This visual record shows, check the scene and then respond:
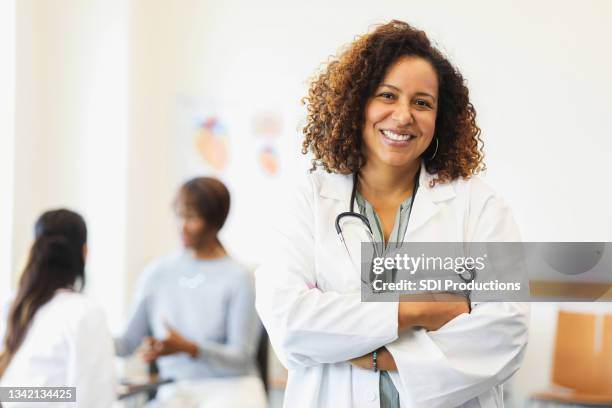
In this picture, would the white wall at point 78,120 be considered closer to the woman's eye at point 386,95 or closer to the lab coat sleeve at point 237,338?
the lab coat sleeve at point 237,338

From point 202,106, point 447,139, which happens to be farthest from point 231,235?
point 447,139

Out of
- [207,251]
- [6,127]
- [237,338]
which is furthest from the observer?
[6,127]

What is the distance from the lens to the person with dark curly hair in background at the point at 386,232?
4.92 ft

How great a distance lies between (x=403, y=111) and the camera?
5.14 ft

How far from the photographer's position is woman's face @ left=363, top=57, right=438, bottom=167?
158cm

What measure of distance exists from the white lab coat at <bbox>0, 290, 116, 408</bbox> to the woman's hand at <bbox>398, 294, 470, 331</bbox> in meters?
0.82

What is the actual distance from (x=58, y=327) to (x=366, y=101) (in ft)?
2.98

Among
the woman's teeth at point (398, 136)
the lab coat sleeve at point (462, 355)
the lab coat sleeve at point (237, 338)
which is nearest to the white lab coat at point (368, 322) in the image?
the lab coat sleeve at point (462, 355)

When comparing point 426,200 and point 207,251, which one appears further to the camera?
point 207,251

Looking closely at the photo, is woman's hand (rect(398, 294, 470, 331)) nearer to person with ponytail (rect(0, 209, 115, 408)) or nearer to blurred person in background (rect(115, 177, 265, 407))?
person with ponytail (rect(0, 209, 115, 408))

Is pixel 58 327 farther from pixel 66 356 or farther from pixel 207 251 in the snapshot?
pixel 207 251

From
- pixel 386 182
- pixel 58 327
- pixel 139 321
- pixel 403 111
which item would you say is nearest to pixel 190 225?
pixel 139 321

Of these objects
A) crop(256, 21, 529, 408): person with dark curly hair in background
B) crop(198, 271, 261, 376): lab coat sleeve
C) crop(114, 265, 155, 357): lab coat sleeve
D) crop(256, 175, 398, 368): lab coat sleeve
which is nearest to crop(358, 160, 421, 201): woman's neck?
crop(256, 21, 529, 408): person with dark curly hair in background

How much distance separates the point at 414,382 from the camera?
1.48 meters
